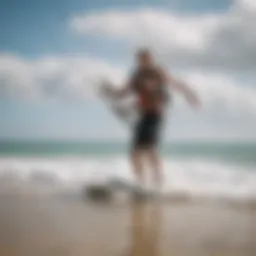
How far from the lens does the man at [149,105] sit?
4.81 feet

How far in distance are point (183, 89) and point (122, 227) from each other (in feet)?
1.61

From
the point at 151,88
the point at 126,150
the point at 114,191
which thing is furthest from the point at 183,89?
the point at 114,191

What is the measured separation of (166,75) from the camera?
1474 millimetres

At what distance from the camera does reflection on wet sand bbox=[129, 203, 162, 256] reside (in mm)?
1418

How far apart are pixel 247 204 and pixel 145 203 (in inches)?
12.9

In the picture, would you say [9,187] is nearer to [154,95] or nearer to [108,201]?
[108,201]

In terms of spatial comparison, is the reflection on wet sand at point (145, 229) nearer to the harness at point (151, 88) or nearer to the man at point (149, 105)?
the man at point (149, 105)

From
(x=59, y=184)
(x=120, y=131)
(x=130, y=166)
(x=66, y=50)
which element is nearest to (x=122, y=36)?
(x=66, y=50)

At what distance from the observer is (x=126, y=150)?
1.47 metres

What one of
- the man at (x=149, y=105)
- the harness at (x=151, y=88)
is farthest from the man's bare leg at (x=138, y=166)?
the harness at (x=151, y=88)

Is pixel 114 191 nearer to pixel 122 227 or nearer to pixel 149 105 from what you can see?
pixel 122 227

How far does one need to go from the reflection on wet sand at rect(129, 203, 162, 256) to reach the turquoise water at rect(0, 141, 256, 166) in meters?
0.19

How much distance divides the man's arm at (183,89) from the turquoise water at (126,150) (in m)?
0.14

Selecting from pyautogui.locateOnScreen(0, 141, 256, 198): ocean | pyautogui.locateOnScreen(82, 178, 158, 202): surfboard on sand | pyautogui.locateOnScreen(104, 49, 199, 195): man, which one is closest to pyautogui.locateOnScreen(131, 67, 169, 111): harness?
pyautogui.locateOnScreen(104, 49, 199, 195): man
